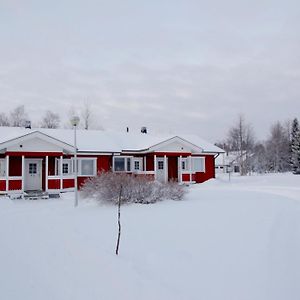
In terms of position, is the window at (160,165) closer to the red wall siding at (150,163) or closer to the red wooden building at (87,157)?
the red wooden building at (87,157)

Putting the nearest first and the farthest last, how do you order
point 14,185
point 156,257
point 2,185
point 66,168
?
point 156,257, point 2,185, point 14,185, point 66,168

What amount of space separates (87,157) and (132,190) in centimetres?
1044

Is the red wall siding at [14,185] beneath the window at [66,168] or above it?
beneath

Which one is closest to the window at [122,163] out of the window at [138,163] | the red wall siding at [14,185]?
the window at [138,163]

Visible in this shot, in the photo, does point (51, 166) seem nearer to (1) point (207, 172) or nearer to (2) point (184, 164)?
(2) point (184, 164)

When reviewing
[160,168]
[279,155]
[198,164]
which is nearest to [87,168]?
[160,168]

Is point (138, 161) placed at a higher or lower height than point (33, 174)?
higher

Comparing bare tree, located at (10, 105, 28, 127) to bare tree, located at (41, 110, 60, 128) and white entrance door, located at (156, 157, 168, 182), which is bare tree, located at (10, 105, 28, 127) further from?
white entrance door, located at (156, 157, 168, 182)

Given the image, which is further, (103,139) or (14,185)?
(103,139)

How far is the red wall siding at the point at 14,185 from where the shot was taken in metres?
20.2

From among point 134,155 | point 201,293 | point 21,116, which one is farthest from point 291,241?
point 21,116

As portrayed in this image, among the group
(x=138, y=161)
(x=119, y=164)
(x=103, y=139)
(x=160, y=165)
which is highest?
(x=103, y=139)

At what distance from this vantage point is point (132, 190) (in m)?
14.1

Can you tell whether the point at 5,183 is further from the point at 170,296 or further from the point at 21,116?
the point at 21,116
